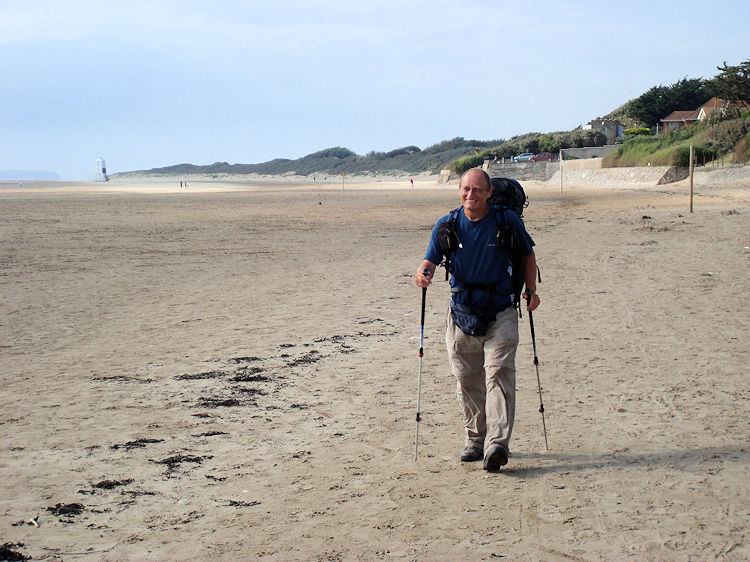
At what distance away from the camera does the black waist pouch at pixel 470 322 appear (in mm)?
5102

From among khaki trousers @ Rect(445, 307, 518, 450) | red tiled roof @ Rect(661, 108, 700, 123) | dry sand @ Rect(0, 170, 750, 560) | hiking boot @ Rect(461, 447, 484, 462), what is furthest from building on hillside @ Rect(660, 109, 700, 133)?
hiking boot @ Rect(461, 447, 484, 462)

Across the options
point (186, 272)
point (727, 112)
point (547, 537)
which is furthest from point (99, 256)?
point (727, 112)

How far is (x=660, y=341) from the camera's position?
861cm

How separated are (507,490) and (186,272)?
1128 cm

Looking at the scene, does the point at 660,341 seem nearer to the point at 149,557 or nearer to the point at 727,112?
the point at 149,557

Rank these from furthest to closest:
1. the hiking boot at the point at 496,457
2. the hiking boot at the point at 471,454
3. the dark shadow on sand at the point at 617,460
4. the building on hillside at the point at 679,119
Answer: the building on hillside at the point at 679,119 < the hiking boot at the point at 471,454 < the dark shadow on sand at the point at 617,460 < the hiking boot at the point at 496,457

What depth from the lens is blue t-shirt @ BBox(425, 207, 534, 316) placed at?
5082 millimetres

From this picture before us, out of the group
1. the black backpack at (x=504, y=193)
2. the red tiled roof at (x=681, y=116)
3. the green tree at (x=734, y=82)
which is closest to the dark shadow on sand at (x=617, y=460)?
the black backpack at (x=504, y=193)

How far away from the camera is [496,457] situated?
5.02 m

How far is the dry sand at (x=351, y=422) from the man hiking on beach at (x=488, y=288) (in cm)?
41

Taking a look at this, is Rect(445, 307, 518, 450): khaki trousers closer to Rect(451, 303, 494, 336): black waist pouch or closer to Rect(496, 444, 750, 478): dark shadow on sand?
Rect(451, 303, 494, 336): black waist pouch

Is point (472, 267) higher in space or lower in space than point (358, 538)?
higher

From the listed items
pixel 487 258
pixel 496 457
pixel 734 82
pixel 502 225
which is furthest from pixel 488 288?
pixel 734 82

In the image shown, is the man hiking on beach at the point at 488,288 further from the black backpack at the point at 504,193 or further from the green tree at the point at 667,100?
the green tree at the point at 667,100
